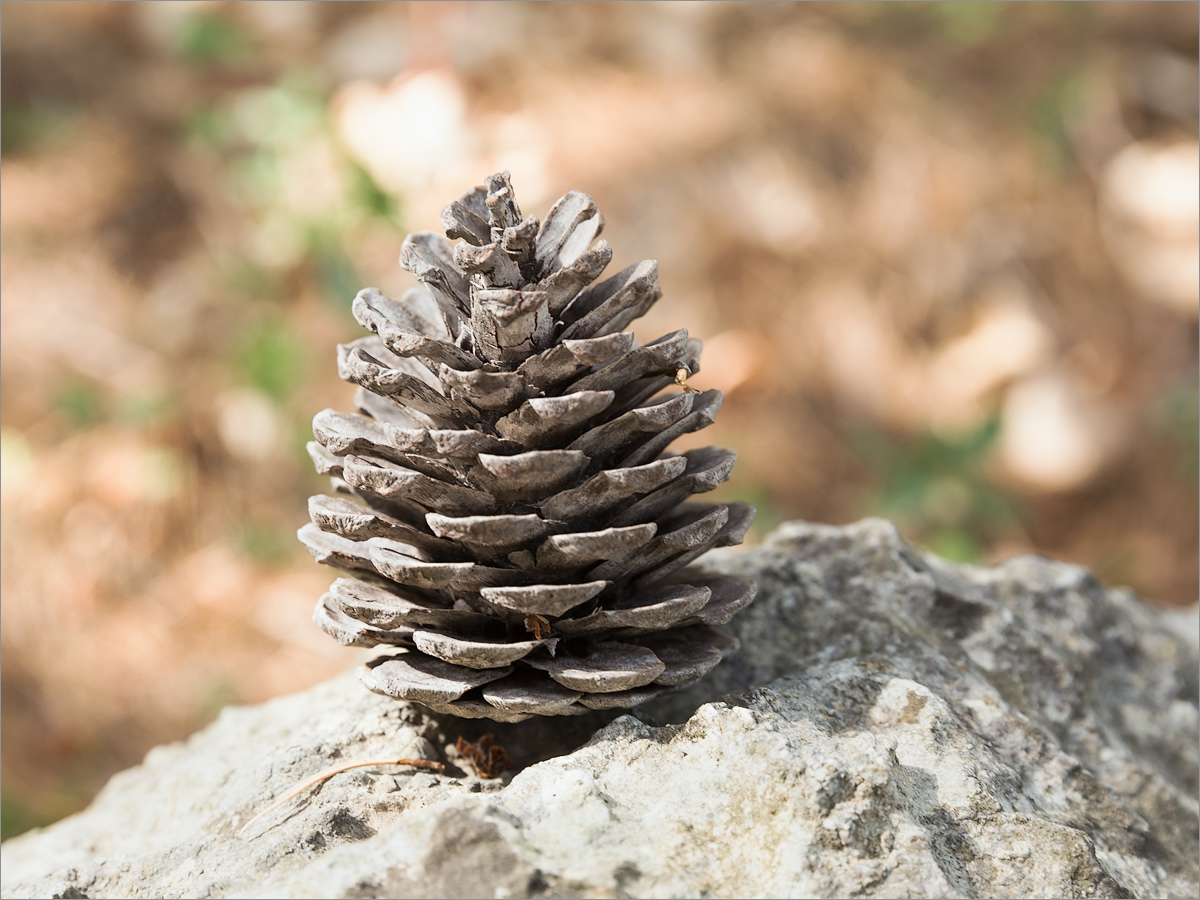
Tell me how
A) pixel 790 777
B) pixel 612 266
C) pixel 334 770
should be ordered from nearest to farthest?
pixel 790 777, pixel 334 770, pixel 612 266

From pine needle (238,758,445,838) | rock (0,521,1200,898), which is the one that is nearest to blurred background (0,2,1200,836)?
rock (0,521,1200,898)

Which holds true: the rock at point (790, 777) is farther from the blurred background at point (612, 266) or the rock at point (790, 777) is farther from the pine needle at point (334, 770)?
the blurred background at point (612, 266)

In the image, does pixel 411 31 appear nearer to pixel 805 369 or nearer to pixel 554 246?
pixel 805 369

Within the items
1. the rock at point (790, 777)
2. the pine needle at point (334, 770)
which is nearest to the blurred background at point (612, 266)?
the rock at point (790, 777)

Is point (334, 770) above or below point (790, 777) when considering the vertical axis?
above

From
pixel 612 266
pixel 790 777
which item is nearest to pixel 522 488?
pixel 790 777

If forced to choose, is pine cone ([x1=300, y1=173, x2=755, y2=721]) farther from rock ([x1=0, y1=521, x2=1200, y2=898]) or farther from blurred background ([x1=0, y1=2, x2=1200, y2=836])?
blurred background ([x1=0, y1=2, x2=1200, y2=836])

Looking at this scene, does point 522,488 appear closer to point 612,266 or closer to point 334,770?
point 334,770
